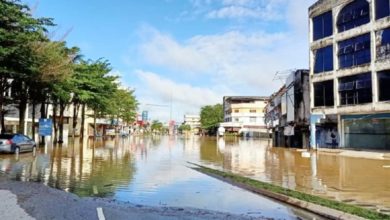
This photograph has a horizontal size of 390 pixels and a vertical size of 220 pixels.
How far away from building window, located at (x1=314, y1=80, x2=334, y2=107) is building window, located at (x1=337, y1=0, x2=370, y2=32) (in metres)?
5.63

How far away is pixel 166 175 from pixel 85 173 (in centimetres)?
340

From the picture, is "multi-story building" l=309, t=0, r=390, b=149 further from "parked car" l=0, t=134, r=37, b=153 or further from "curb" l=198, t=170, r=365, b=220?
"parked car" l=0, t=134, r=37, b=153

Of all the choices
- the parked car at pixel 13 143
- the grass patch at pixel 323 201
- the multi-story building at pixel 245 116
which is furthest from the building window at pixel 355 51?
the multi-story building at pixel 245 116

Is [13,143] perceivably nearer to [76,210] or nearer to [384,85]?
[76,210]

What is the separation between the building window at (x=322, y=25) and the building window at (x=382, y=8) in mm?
6411

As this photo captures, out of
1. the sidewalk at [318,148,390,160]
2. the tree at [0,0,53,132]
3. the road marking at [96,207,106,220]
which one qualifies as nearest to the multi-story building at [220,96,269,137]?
the sidewalk at [318,148,390,160]

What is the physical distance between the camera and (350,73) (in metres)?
42.2

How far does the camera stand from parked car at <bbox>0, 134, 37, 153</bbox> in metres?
29.7

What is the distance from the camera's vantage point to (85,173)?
18891 mm

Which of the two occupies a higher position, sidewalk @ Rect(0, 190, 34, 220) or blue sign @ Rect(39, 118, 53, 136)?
blue sign @ Rect(39, 118, 53, 136)

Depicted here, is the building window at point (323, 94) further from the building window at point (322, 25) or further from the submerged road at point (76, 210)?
the submerged road at point (76, 210)

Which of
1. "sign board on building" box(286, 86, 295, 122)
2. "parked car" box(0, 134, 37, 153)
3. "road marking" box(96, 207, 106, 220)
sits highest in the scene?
"sign board on building" box(286, 86, 295, 122)

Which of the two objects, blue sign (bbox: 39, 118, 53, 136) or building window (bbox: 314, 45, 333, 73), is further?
building window (bbox: 314, 45, 333, 73)

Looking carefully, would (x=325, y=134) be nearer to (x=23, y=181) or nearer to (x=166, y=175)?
(x=166, y=175)
